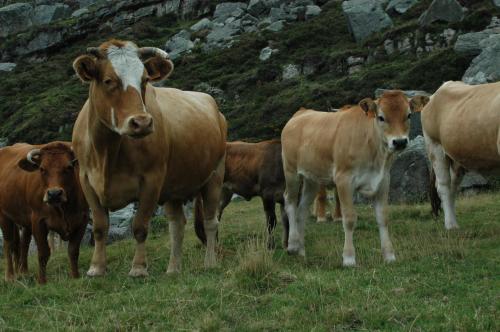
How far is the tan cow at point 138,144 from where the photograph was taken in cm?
751

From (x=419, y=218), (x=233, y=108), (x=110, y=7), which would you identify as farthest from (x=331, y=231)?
(x=110, y=7)

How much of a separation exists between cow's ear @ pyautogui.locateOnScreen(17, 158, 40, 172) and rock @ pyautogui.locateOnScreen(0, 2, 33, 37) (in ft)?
281

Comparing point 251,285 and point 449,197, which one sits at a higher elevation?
point 251,285

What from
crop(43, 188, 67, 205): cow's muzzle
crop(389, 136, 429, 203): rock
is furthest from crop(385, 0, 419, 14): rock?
crop(43, 188, 67, 205): cow's muzzle

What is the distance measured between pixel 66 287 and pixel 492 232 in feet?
21.1

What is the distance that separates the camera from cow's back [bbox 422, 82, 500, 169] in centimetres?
1144

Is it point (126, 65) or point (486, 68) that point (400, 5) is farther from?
point (126, 65)

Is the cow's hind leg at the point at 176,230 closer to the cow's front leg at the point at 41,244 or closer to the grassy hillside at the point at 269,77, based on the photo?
the cow's front leg at the point at 41,244

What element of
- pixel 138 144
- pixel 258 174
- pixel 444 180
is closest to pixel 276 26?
pixel 258 174

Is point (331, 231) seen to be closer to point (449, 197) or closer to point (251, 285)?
point (449, 197)

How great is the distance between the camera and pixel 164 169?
332 inches

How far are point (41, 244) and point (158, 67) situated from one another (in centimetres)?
295

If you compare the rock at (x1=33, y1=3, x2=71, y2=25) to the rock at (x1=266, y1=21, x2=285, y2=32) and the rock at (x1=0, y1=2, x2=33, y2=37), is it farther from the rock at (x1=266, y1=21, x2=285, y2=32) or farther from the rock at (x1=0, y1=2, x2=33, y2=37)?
the rock at (x1=266, y1=21, x2=285, y2=32)

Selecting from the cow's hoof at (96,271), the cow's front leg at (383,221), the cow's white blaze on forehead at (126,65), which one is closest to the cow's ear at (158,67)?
the cow's white blaze on forehead at (126,65)
